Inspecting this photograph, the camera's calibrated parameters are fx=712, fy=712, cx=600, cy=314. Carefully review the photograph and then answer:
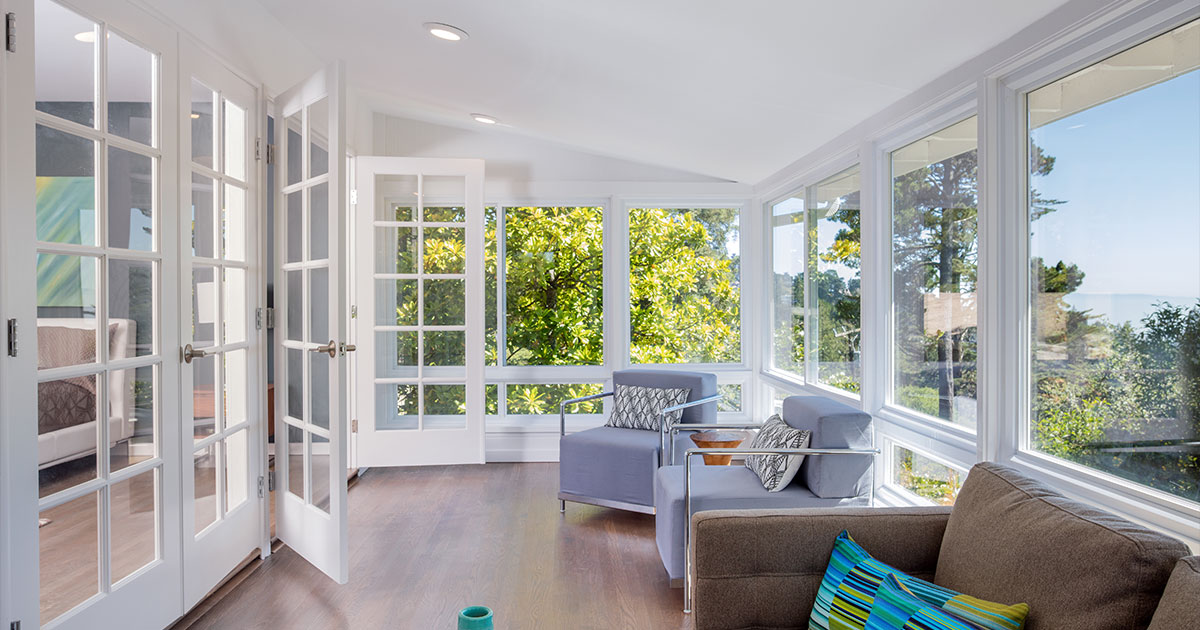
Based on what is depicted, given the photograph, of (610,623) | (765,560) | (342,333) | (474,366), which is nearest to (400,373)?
(474,366)

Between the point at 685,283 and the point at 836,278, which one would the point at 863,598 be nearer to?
the point at 836,278

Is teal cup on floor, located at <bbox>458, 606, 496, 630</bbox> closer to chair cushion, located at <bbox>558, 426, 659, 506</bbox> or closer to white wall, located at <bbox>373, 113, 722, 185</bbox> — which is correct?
chair cushion, located at <bbox>558, 426, 659, 506</bbox>

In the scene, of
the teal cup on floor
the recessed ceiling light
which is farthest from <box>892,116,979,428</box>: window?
the teal cup on floor

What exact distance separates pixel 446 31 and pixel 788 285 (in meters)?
2.80

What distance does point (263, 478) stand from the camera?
10.8 feet

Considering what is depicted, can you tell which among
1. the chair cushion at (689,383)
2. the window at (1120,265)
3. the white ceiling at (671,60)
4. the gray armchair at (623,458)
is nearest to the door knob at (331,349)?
the white ceiling at (671,60)

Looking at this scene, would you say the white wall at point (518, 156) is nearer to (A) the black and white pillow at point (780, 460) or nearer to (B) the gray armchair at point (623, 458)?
(B) the gray armchair at point (623, 458)

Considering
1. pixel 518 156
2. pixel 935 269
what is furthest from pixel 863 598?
pixel 518 156

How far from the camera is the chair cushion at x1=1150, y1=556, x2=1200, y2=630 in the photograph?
1.05m

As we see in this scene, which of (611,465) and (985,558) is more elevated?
(985,558)

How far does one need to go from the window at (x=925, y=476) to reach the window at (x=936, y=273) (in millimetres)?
204

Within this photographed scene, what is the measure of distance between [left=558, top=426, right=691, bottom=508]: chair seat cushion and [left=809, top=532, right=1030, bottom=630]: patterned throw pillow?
2.13 meters

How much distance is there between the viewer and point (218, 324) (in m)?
2.94

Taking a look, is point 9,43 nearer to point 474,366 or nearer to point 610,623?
point 610,623
